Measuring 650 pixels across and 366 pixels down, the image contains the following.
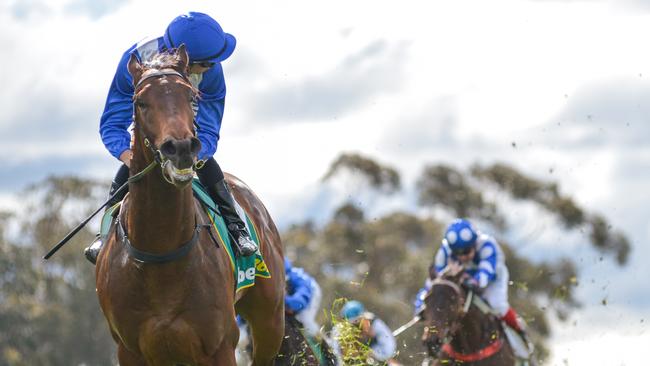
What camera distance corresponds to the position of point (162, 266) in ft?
26.7

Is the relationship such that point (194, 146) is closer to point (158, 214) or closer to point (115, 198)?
point (158, 214)

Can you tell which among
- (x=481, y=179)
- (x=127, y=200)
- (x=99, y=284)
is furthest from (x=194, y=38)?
(x=481, y=179)

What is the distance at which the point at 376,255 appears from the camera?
41406 millimetres

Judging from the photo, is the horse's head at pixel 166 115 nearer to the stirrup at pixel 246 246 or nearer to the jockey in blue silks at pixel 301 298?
the stirrup at pixel 246 246

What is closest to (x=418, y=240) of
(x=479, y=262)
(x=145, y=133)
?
(x=479, y=262)

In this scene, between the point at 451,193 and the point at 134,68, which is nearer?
the point at 134,68

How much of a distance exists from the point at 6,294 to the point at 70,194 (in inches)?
176

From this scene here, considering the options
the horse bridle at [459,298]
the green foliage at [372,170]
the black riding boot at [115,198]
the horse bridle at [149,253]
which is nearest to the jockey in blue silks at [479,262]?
the horse bridle at [459,298]

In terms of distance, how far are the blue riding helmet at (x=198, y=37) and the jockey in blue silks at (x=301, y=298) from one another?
4.40 metres

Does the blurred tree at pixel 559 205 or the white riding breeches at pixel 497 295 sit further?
the blurred tree at pixel 559 205

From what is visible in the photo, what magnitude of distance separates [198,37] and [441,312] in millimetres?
5182

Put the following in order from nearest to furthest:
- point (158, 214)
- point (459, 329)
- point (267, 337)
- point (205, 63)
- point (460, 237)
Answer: point (158, 214)
point (205, 63)
point (267, 337)
point (459, 329)
point (460, 237)

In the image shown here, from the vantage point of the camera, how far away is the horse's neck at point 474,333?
13.2 metres

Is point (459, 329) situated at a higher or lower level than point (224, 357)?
lower
